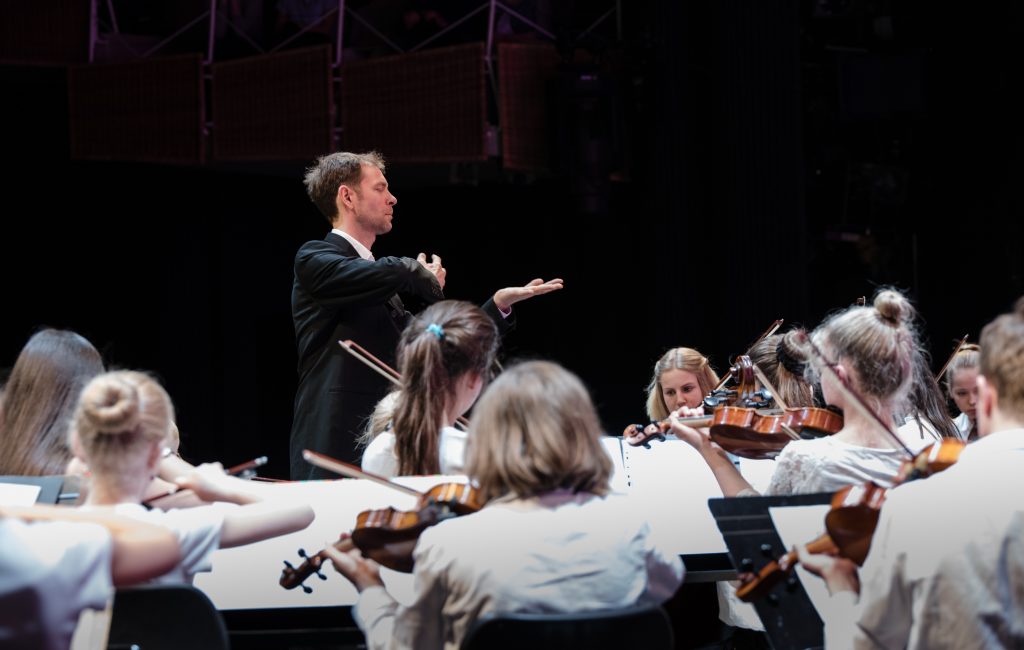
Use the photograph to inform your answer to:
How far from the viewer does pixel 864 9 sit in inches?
265

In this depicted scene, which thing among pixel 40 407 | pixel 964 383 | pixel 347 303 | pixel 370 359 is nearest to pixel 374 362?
pixel 370 359

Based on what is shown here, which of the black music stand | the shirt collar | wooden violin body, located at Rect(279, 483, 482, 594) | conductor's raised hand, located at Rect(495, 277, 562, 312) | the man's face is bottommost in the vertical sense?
the black music stand

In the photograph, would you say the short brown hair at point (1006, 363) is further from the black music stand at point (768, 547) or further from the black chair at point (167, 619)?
the black chair at point (167, 619)

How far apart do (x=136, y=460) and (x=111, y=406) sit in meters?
0.10

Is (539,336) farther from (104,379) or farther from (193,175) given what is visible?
(104,379)

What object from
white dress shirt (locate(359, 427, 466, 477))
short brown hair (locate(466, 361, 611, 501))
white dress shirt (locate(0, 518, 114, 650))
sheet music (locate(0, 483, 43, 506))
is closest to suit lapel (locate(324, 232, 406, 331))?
white dress shirt (locate(359, 427, 466, 477))

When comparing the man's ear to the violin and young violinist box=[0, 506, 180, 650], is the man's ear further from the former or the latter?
young violinist box=[0, 506, 180, 650]

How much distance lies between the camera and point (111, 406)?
1982 millimetres

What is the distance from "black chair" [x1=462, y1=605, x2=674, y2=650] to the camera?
1.73m

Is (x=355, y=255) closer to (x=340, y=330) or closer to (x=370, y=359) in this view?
(x=340, y=330)

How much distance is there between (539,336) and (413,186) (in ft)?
3.71

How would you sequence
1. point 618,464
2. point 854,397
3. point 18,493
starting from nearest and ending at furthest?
point 18,493 < point 854,397 < point 618,464

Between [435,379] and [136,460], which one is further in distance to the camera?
[435,379]

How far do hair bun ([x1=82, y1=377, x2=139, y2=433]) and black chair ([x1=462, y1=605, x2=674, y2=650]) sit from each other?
0.67 meters
